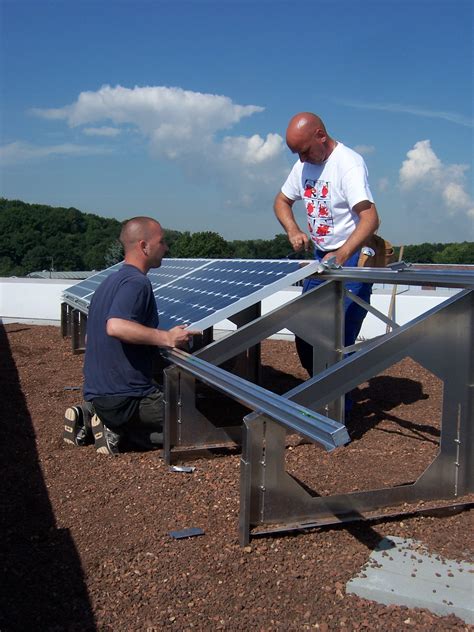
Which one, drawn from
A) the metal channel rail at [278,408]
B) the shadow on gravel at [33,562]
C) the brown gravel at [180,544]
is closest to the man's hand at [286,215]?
the brown gravel at [180,544]

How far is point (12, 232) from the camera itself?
2042 inches

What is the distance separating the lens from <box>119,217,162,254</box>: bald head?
16.9ft

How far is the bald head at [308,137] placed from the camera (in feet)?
18.3

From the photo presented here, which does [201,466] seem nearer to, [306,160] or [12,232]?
[306,160]

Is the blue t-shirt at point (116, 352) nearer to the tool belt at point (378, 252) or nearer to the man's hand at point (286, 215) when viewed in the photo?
the man's hand at point (286, 215)

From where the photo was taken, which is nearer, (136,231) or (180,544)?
(180,544)

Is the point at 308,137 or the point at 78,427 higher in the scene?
the point at 308,137

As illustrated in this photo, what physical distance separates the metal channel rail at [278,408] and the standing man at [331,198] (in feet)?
5.68

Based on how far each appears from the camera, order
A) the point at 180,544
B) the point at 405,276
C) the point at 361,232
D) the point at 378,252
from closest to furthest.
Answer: the point at 180,544
the point at 405,276
the point at 361,232
the point at 378,252

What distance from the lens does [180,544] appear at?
11.8ft

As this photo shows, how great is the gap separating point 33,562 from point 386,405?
414 cm

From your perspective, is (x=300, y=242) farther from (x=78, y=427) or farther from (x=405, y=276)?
(x=78, y=427)

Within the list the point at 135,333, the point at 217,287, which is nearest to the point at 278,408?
the point at 135,333

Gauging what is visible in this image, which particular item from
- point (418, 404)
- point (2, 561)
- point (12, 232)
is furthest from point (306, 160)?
point (12, 232)
